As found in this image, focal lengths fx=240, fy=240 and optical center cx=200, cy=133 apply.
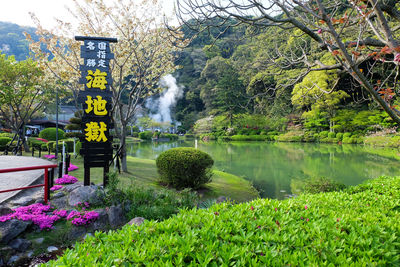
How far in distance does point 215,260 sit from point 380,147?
63.4 feet

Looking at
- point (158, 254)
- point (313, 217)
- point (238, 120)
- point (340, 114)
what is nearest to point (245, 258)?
point (158, 254)

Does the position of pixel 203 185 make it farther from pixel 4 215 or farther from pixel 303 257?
pixel 303 257

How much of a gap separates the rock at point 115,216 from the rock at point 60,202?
36.2 inches

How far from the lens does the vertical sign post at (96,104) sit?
5484 mm

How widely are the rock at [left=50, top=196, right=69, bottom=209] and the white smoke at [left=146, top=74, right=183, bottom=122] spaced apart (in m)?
39.6

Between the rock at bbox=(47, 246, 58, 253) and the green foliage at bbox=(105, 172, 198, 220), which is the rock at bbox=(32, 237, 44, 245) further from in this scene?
the green foliage at bbox=(105, 172, 198, 220)

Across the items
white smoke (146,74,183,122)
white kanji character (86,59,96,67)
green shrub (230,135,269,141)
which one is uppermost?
white smoke (146,74,183,122)

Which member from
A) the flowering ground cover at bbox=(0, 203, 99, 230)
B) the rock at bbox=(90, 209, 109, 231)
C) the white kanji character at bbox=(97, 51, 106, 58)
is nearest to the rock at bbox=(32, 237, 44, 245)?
the flowering ground cover at bbox=(0, 203, 99, 230)

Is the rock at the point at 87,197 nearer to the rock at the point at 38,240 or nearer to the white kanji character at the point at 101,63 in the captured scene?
the rock at the point at 38,240

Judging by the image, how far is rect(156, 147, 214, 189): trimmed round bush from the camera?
5801 millimetres

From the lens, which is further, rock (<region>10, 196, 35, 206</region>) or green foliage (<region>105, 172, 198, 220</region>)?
rock (<region>10, 196, 35, 206</region>)

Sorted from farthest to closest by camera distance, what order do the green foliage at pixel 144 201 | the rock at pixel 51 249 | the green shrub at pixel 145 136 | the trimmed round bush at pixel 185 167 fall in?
the green shrub at pixel 145 136, the trimmed round bush at pixel 185 167, the green foliage at pixel 144 201, the rock at pixel 51 249

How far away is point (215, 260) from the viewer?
1.35 meters

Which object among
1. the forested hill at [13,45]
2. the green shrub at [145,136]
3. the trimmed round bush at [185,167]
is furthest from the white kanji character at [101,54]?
the forested hill at [13,45]
